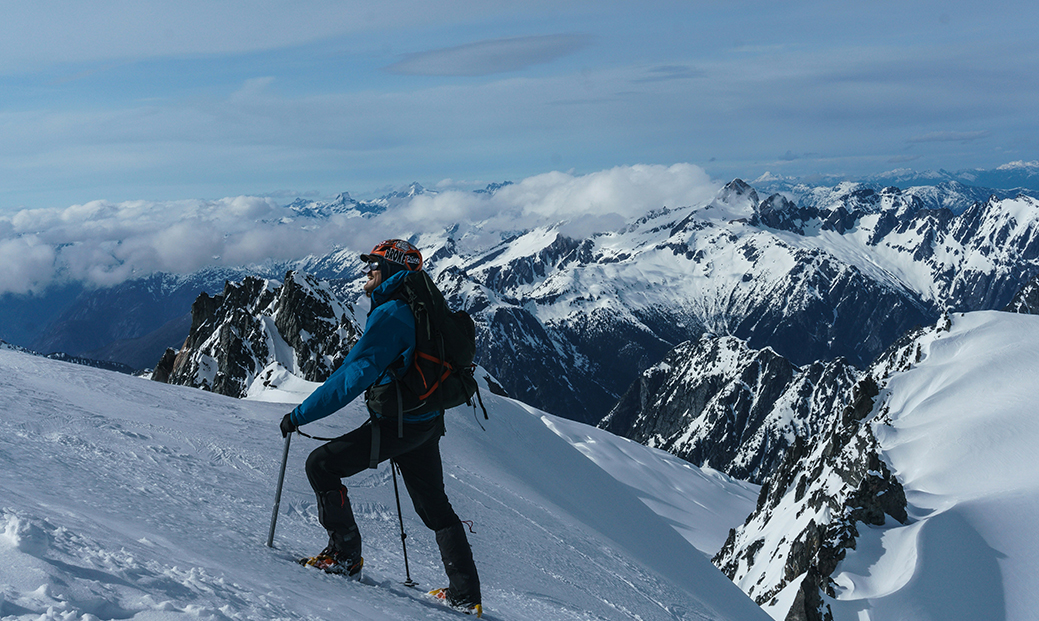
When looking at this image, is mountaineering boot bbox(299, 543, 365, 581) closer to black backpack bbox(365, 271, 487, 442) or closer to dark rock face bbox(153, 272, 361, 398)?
black backpack bbox(365, 271, 487, 442)

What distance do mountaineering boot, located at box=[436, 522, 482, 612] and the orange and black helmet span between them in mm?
2775

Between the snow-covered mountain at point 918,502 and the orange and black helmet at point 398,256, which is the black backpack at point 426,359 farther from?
the snow-covered mountain at point 918,502

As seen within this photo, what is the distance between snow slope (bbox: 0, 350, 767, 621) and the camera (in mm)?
4930

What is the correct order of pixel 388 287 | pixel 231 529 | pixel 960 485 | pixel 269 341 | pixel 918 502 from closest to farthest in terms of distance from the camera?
pixel 388 287 → pixel 231 529 → pixel 269 341 → pixel 918 502 → pixel 960 485

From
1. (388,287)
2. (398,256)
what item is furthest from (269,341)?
(388,287)

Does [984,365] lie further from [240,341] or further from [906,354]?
[240,341]

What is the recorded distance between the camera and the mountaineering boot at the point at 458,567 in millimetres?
7078

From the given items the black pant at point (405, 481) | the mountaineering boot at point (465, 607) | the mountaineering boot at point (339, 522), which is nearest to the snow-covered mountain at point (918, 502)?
the mountaineering boot at point (465, 607)

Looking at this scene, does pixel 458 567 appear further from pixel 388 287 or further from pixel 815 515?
pixel 815 515

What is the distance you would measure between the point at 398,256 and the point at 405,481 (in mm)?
2334

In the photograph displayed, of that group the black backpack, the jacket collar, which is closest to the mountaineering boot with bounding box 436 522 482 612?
the black backpack

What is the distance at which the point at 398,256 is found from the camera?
682 centimetres

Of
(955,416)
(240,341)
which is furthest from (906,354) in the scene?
(240,341)

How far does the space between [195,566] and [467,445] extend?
12798 mm
